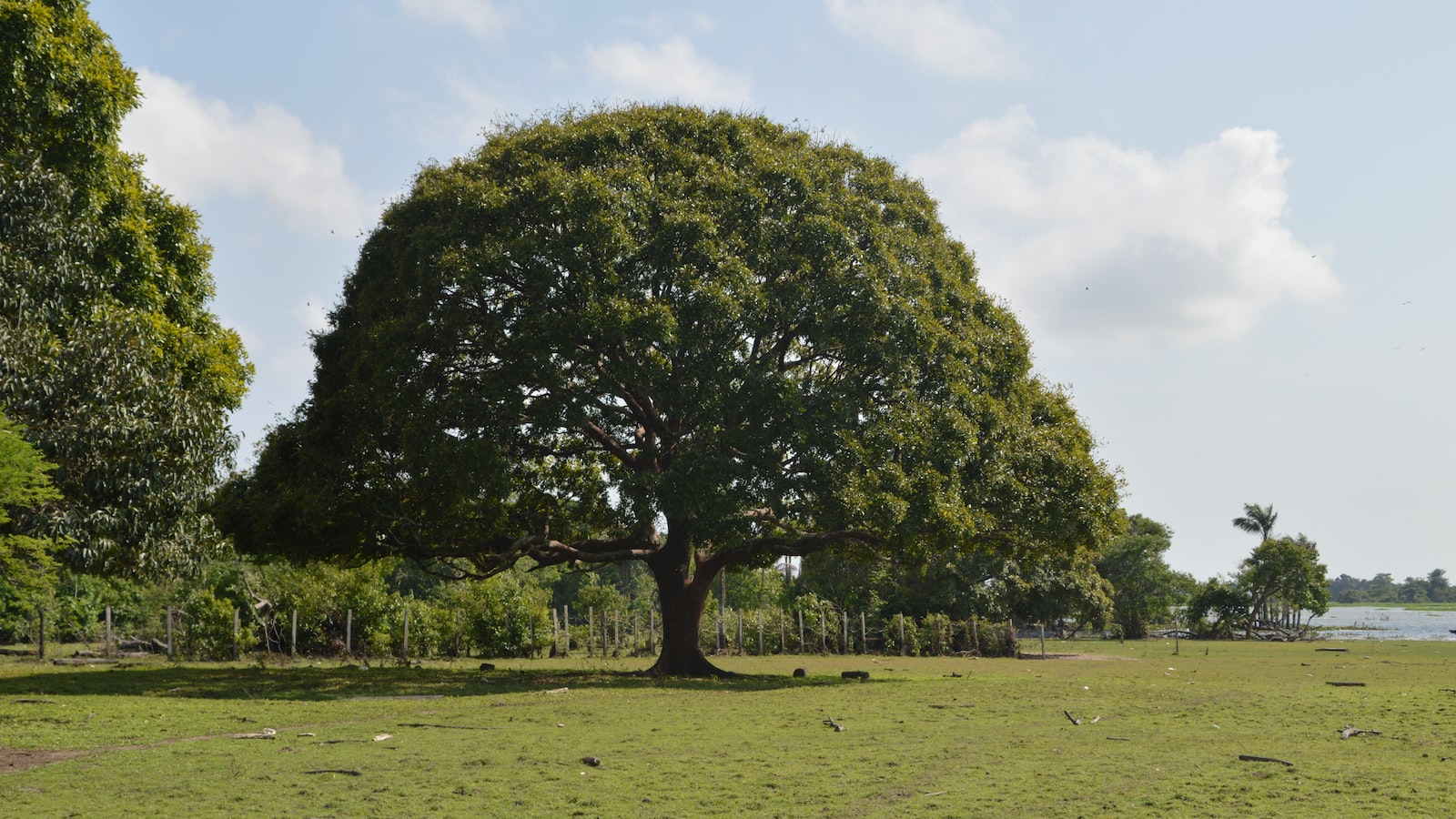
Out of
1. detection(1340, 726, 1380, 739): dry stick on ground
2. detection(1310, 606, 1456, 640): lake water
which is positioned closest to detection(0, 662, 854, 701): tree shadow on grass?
detection(1340, 726, 1380, 739): dry stick on ground

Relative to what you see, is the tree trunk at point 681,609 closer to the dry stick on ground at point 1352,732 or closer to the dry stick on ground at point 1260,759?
the dry stick on ground at point 1352,732

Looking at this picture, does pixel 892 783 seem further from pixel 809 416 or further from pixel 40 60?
pixel 40 60

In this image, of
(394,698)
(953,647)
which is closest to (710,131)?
(394,698)

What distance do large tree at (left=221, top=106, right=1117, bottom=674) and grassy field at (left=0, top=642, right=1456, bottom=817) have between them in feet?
11.5

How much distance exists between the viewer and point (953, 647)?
41438 mm

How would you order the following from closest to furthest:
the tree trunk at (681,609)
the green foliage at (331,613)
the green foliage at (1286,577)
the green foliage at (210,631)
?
1. the tree trunk at (681,609)
2. the green foliage at (210,631)
3. the green foliage at (331,613)
4. the green foliage at (1286,577)

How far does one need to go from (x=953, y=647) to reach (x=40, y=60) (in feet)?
112

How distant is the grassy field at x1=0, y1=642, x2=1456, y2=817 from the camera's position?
9.55 m

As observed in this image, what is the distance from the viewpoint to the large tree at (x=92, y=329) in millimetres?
16875

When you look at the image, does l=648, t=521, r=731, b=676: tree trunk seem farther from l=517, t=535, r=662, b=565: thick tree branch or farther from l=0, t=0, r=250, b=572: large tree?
l=0, t=0, r=250, b=572: large tree

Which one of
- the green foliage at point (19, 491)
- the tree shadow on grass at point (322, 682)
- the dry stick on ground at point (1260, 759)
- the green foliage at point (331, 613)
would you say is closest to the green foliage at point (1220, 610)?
the tree shadow on grass at point (322, 682)

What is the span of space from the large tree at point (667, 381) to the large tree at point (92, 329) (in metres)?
4.24

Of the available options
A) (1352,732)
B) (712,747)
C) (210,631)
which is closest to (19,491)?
(712,747)

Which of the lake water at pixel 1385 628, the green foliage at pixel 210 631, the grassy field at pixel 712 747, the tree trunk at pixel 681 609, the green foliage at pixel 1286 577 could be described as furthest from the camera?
the lake water at pixel 1385 628
